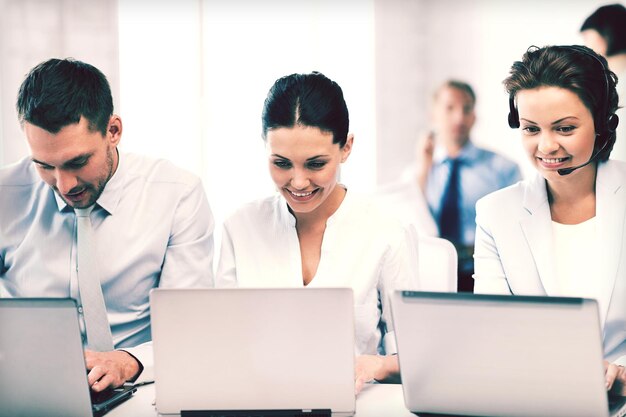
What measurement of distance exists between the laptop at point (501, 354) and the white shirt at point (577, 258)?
1.71ft

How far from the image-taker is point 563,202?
1925 millimetres

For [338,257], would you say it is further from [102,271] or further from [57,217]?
[57,217]

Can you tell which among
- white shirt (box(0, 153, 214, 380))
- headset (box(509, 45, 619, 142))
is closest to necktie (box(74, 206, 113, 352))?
white shirt (box(0, 153, 214, 380))

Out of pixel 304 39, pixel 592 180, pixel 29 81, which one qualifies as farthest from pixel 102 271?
pixel 304 39

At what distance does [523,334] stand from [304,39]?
10.9 ft

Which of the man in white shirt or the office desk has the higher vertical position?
the man in white shirt

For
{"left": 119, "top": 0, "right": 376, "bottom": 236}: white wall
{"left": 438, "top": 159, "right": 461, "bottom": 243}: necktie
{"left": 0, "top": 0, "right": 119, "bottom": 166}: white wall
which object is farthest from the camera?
{"left": 438, "top": 159, "right": 461, "bottom": 243}: necktie

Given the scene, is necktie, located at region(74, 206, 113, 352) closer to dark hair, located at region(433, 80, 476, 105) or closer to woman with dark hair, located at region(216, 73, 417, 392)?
woman with dark hair, located at region(216, 73, 417, 392)

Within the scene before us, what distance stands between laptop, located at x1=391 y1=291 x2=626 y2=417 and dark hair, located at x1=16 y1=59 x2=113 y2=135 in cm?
104

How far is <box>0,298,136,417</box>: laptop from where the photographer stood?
4.27 ft

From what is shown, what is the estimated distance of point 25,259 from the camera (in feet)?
6.65

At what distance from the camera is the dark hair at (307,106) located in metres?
1.84


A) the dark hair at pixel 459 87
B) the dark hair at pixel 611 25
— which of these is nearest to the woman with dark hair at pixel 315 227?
the dark hair at pixel 611 25

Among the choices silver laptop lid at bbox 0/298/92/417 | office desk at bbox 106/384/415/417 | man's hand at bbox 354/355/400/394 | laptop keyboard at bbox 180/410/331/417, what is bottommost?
office desk at bbox 106/384/415/417
